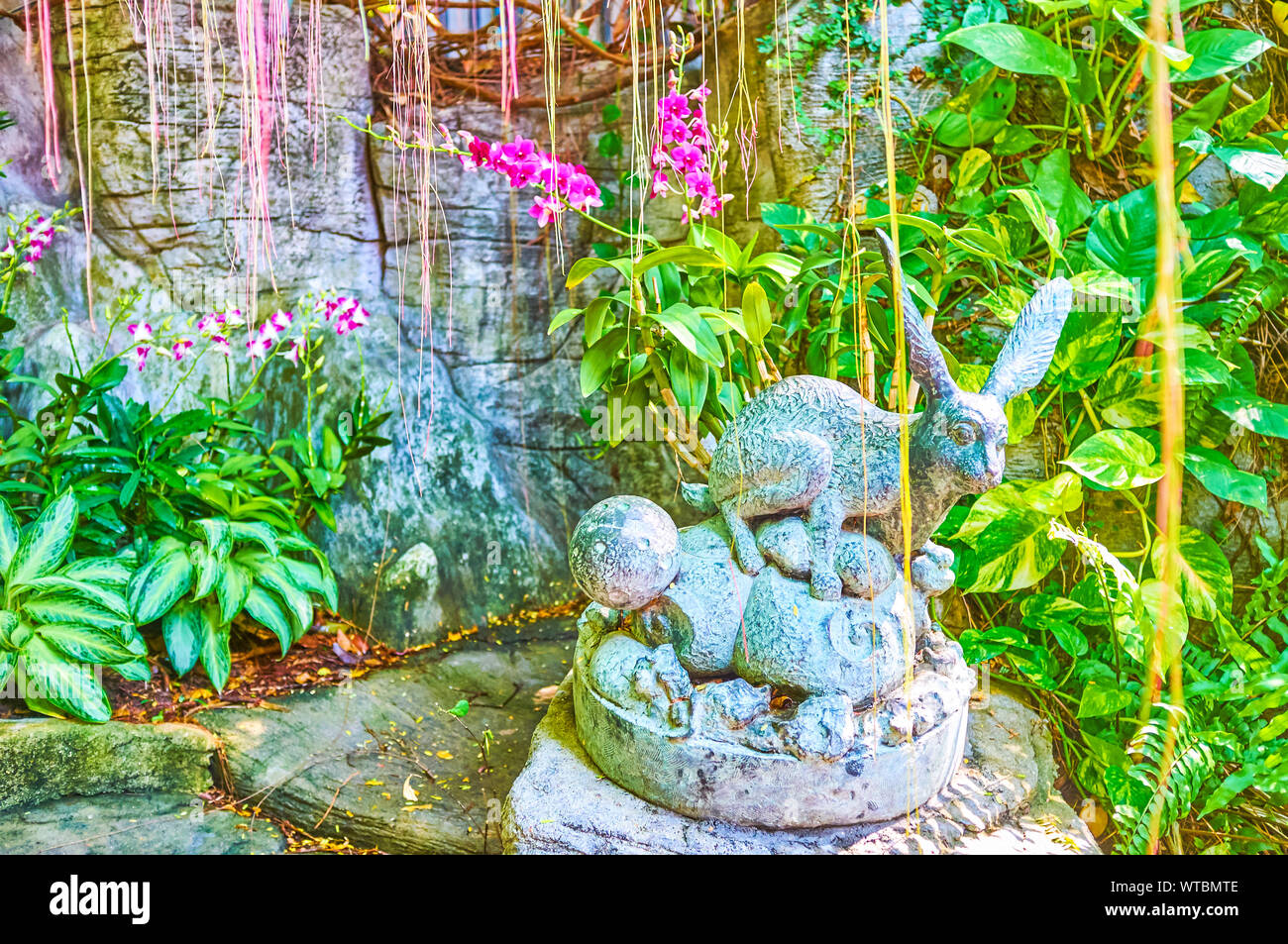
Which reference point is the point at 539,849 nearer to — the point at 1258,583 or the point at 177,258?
the point at 1258,583

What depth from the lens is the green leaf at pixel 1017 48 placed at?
2086mm

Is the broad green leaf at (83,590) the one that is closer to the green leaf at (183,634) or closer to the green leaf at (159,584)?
the green leaf at (159,584)

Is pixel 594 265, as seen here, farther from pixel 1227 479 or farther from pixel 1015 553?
pixel 1227 479

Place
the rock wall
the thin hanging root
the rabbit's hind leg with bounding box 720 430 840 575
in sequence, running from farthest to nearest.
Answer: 1. the rock wall
2. the thin hanging root
3. the rabbit's hind leg with bounding box 720 430 840 575

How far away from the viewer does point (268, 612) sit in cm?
232

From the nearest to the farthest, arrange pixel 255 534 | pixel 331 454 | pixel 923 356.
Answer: pixel 923 356 < pixel 255 534 < pixel 331 454

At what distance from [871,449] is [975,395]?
203 mm

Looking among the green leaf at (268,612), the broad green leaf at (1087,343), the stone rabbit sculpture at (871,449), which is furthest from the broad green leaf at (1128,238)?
the green leaf at (268,612)

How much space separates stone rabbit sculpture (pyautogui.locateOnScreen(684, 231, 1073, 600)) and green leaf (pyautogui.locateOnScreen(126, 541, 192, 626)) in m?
1.41

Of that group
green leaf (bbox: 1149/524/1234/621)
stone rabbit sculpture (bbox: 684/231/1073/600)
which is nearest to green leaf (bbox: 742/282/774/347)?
stone rabbit sculpture (bbox: 684/231/1073/600)

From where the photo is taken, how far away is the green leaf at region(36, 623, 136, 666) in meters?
1.99

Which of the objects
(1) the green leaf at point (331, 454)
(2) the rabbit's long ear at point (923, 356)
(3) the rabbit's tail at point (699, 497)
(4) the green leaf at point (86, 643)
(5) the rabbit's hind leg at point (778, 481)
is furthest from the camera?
(1) the green leaf at point (331, 454)

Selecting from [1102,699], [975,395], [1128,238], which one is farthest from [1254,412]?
[975,395]

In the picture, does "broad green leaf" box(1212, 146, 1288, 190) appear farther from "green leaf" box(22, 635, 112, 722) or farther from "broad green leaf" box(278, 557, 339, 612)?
"green leaf" box(22, 635, 112, 722)
